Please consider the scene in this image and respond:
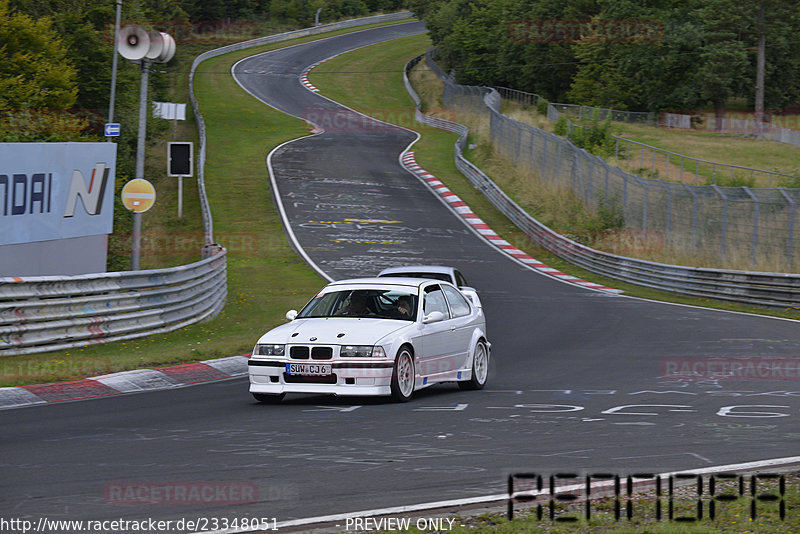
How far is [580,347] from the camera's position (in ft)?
57.1

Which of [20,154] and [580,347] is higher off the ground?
[20,154]

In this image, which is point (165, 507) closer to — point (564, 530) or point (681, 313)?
point (564, 530)

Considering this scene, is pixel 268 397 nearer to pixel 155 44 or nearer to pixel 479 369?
pixel 479 369

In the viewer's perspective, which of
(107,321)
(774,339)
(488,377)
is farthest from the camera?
(774,339)

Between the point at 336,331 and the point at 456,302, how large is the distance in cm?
251

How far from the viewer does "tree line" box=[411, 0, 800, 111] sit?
77.4m

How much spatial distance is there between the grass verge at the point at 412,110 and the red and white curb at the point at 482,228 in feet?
1.27

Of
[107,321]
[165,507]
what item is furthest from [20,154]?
[165,507]

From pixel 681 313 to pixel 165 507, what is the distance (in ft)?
60.6

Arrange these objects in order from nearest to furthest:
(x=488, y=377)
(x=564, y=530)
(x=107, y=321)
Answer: (x=564, y=530), (x=488, y=377), (x=107, y=321)

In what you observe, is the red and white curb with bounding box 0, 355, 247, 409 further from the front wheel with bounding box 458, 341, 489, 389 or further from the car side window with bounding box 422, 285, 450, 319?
the front wheel with bounding box 458, 341, 489, 389

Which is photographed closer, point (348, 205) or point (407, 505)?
point (407, 505)

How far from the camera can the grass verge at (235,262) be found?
1452 centimetres

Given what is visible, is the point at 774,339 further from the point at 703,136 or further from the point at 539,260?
the point at 703,136
